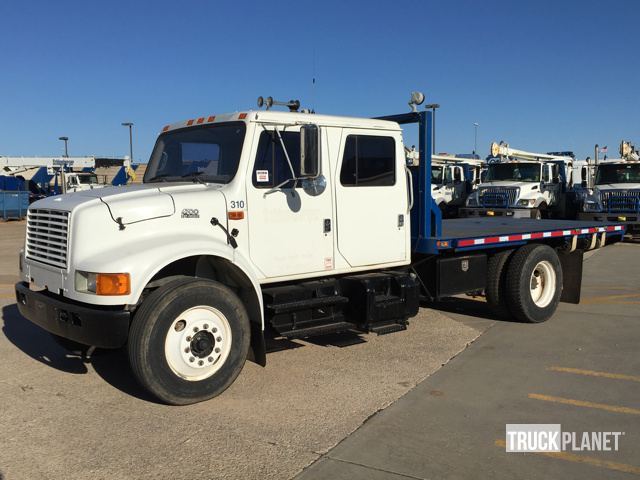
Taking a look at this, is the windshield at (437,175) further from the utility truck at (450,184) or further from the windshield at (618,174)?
the windshield at (618,174)

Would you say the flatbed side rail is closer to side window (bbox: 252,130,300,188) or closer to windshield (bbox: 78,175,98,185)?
side window (bbox: 252,130,300,188)

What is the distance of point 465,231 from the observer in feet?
26.2

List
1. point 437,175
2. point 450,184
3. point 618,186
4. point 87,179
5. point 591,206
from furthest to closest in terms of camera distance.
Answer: point 87,179
point 450,184
point 437,175
point 591,206
point 618,186

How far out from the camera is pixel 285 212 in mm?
5508

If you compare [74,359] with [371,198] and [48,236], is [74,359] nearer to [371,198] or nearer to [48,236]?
[48,236]

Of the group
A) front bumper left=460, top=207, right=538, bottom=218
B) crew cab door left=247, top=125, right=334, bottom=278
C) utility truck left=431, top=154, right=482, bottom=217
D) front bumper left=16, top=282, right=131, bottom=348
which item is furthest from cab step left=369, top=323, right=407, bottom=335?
utility truck left=431, top=154, right=482, bottom=217

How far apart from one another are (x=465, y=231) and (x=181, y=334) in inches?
178

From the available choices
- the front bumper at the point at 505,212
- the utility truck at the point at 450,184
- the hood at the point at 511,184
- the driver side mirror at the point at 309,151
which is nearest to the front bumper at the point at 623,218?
the front bumper at the point at 505,212

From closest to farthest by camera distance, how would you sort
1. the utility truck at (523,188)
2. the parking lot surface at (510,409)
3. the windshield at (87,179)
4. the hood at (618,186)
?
the parking lot surface at (510,409) < the hood at (618,186) < the utility truck at (523,188) < the windshield at (87,179)

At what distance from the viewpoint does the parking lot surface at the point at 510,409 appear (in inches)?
149

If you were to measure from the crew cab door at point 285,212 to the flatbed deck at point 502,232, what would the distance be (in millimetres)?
1576

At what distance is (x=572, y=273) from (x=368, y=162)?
417 centimetres

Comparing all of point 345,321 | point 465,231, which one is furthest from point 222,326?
point 465,231

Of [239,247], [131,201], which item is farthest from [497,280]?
[131,201]
